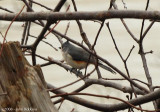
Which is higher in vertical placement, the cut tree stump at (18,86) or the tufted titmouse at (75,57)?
the tufted titmouse at (75,57)

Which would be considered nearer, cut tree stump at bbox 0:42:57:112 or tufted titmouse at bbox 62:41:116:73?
cut tree stump at bbox 0:42:57:112

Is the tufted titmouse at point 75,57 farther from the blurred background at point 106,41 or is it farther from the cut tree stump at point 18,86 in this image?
the cut tree stump at point 18,86

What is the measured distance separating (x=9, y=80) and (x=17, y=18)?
36 cm

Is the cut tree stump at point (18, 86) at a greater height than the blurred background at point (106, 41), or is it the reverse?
the blurred background at point (106, 41)

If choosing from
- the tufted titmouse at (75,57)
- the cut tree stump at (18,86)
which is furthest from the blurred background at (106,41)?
the cut tree stump at (18,86)

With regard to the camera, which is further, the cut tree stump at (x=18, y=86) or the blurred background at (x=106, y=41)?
the blurred background at (x=106, y=41)

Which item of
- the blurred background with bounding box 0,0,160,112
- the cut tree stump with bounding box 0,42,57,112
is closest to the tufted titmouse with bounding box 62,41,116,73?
the blurred background with bounding box 0,0,160,112

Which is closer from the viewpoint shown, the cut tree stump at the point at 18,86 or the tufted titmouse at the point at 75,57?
the cut tree stump at the point at 18,86

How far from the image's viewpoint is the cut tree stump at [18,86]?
5.93 ft

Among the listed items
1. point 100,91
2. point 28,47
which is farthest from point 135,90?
point 100,91

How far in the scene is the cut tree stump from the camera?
1.81 m

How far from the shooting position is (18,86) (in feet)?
5.97

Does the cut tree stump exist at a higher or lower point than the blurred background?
lower

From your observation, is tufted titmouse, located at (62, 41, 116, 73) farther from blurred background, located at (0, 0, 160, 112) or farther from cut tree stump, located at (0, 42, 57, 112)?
cut tree stump, located at (0, 42, 57, 112)
